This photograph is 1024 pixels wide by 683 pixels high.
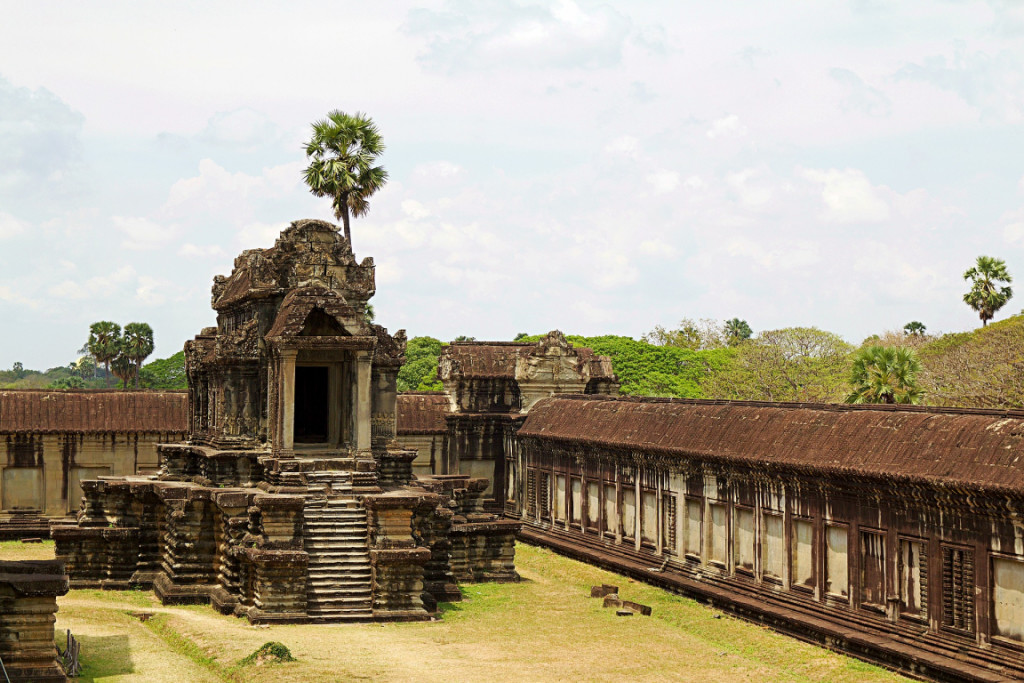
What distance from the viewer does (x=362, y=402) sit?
26219 mm

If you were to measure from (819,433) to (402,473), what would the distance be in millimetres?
9534

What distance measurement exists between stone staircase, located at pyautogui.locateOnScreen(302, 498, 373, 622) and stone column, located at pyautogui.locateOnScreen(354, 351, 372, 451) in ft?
5.69

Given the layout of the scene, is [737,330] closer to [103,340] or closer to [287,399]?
[103,340]

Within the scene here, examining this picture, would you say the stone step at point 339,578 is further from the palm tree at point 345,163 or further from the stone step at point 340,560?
the palm tree at point 345,163

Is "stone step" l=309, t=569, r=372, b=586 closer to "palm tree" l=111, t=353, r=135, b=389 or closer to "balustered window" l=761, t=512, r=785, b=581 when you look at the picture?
"balustered window" l=761, t=512, r=785, b=581

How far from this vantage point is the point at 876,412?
23.5 meters

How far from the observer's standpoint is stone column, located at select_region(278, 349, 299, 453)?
2566cm

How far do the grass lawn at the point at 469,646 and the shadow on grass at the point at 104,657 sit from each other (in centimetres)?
2

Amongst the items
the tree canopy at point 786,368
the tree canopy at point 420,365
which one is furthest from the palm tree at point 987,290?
the tree canopy at point 420,365

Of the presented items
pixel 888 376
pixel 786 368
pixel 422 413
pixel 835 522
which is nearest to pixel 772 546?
pixel 835 522

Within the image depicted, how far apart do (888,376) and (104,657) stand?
2614 cm

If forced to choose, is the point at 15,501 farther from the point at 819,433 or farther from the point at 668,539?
the point at 819,433

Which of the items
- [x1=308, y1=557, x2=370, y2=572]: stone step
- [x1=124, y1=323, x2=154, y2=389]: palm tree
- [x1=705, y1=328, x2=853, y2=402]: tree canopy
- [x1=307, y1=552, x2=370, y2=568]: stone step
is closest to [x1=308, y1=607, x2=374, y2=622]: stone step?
[x1=308, y1=557, x2=370, y2=572]: stone step

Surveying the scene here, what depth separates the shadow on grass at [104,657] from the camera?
1875cm
